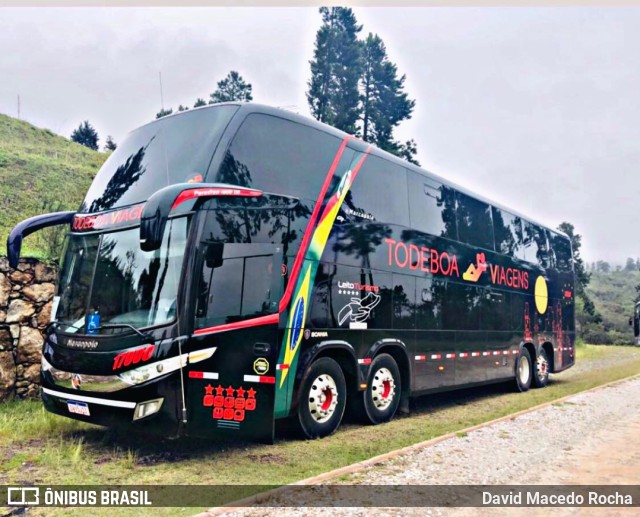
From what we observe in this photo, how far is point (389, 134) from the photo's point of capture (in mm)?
36562

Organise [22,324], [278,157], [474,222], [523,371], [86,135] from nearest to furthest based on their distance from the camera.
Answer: [278,157] < [22,324] < [474,222] < [523,371] < [86,135]

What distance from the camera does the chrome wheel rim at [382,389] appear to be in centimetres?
887

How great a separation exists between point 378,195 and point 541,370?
855 centimetres

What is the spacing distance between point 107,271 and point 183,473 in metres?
2.45

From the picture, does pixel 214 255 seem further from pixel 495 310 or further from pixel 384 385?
pixel 495 310

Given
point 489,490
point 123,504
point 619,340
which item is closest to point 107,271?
point 123,504

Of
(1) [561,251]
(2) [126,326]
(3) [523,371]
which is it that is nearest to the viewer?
(2) [126,326]

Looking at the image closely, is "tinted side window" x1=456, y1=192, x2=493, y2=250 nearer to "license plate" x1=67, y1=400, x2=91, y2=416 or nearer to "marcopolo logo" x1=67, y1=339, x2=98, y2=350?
"marcopolo logo" x1=67, y1=339, x2=98, y2=350

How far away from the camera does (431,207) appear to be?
10.6 meters

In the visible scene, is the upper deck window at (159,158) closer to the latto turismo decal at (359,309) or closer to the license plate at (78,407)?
the license plate at (78,407)

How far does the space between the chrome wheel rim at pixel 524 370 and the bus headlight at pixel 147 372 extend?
10216 millimetres

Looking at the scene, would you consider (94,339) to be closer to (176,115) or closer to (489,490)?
(176,115)

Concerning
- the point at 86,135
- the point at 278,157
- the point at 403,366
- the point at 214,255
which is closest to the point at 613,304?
the point at 86,135

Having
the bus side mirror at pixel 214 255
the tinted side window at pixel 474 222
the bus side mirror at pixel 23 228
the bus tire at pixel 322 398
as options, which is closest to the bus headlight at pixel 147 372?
the bus side mirror at pixel 214 255
